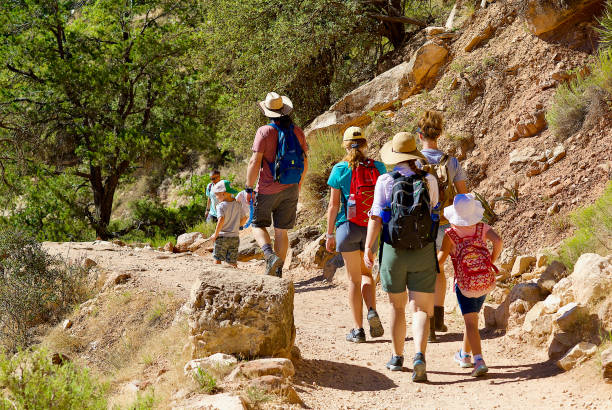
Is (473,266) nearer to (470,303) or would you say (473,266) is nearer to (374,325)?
(470,303)

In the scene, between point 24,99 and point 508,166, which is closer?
point 508,166

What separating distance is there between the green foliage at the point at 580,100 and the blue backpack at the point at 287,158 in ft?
11.5

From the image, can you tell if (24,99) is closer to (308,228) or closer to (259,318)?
(308,228)

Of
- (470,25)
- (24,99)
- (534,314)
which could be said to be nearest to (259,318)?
(534,314)

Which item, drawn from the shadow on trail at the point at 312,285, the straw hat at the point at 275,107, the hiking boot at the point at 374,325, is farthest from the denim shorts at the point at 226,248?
the hiking boot at the point at 374,325

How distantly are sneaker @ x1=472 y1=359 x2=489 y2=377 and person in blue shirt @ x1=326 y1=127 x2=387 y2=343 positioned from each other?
3.62ft

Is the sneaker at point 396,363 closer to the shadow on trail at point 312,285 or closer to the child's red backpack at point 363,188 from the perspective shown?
the child's red backpack at point 363,188

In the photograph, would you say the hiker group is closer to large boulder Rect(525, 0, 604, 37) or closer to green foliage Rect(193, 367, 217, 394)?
green foliage Rect(193, 367, 217, 394)

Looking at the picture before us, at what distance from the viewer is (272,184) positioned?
6.52m

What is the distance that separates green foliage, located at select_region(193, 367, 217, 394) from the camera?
13.7 feet

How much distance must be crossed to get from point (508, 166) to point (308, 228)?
356cm

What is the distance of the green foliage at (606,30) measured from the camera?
8.19 m

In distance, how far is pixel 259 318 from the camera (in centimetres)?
468

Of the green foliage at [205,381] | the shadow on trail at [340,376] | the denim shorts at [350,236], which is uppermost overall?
the denim shorts at [350,236]
